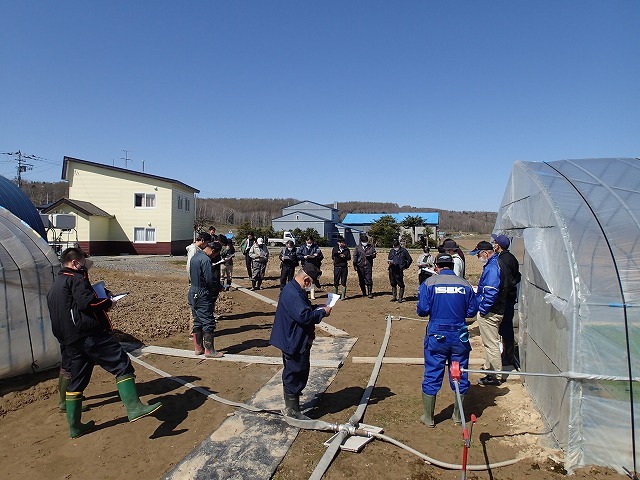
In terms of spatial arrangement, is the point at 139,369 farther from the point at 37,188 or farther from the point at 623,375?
the point at 37,188

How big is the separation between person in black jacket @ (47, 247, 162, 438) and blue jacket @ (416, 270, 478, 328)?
3248 mm

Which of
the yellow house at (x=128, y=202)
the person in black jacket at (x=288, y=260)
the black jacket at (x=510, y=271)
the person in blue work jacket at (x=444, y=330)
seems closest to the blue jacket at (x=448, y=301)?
the person in blue work jacket at (x=444, y=330)

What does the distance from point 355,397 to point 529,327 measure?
2574mm

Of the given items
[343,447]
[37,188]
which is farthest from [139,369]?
[37,188]

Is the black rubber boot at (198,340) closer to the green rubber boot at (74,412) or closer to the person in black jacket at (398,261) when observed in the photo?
the green rubber boot at (74,412)

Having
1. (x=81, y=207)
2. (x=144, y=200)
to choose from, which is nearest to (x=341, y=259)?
(x=81, y=207)

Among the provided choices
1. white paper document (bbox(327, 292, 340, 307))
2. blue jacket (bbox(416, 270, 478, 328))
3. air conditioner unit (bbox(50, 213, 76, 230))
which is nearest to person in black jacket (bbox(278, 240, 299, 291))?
white paper document (bbox(327, 292, 340, 307))

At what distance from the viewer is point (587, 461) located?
393 centimetres

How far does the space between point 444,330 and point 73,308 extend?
4.00 m

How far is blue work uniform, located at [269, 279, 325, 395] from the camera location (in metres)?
4.58

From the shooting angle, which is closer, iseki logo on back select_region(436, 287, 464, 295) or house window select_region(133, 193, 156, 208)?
iseki logo on back select_region(436, 287, 464, 295)

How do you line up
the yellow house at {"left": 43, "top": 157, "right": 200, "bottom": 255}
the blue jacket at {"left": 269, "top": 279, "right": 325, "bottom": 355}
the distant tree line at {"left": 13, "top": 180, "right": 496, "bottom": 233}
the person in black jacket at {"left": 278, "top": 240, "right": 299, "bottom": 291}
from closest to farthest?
the blue jacket at {"left": 269, "top": 279, "right": 325, "bottom": 355}, the person in black jacket at {"left": 278, "top": 240, "right": 299, "bottom": 291}, the yellow house at {"left": 43, "top": 157, "right": 200, "bottom": 255}, the distant tree line at {"left": 13, "top": 180, "right": 496, "bottom": 233}

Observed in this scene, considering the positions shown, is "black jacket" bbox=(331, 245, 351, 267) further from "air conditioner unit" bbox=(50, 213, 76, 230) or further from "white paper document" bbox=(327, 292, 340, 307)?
"air conditioner unit" bbox=(50, 213, 76, 230)

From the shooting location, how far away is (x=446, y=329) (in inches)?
184
